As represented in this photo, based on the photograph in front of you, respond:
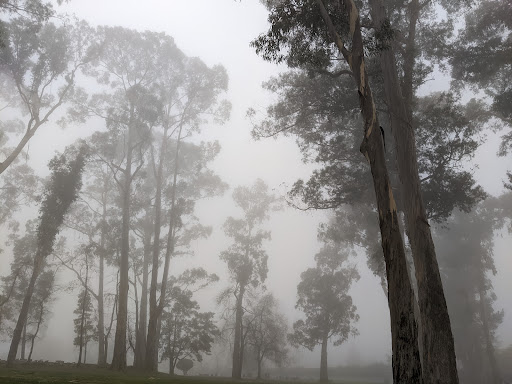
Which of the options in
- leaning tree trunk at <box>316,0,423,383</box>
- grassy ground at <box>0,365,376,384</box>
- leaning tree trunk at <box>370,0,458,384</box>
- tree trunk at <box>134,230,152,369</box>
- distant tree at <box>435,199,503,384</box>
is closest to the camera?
leaning tree trunk at <box>316,0,423,383</box>

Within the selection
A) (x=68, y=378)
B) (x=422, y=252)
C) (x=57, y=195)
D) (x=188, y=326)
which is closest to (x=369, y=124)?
(x=422, y=252)

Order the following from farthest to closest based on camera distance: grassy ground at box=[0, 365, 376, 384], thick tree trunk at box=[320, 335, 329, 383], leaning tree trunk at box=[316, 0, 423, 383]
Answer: thick tree trunk at box=[320, 335, 329, 383], grassy ground at box=[0, 365, 376, 384], leaning tree trunk at box=[316, 0, 423, 383]

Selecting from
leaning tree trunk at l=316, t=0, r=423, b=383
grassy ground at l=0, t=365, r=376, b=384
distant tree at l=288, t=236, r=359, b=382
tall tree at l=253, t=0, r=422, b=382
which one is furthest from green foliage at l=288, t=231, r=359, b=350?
leaning tree trunk at l=316, t=0, r=423, b=383

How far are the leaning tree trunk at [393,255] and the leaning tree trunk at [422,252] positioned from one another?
12.0ft

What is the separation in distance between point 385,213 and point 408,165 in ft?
16.2

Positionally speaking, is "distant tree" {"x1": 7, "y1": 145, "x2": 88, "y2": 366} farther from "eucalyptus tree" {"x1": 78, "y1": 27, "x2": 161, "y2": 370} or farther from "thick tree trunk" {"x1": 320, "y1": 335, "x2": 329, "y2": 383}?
"thick tree trunk" {"x1": 320, "y1": 335, "x2": 329, "y2": 383}

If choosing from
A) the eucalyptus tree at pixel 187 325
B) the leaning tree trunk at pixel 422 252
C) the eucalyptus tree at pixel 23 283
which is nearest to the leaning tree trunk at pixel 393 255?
the leaning tree trunk at pixel 422 252

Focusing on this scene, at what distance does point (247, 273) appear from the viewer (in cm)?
3109

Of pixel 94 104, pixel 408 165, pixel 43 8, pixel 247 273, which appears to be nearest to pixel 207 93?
pixel 94 104

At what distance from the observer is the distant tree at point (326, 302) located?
104 ft

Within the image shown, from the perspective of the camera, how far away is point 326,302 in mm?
32312

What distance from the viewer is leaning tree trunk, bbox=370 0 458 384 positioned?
887 cm

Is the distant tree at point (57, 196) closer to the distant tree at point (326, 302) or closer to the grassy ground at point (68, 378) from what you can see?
the grassy ground at point (68, 378)

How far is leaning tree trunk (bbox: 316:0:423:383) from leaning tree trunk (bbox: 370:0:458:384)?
12.0ft
